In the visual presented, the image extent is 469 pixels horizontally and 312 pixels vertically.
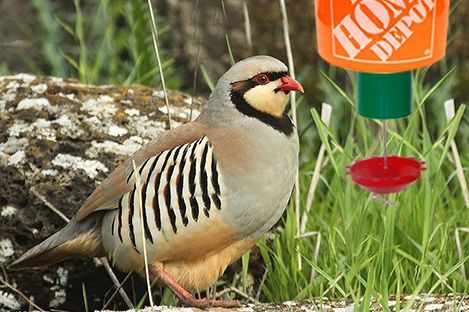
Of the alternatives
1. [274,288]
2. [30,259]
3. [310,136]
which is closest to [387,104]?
[274,288]

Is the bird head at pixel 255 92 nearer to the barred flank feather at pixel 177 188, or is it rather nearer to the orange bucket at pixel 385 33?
the barred flank feather at pixel 177 188

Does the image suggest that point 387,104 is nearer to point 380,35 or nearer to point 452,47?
point 380,35

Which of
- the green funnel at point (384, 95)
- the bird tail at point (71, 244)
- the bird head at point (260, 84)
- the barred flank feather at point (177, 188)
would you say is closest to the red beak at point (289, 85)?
the bird head at point (260, 84)

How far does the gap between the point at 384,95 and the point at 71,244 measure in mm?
1456

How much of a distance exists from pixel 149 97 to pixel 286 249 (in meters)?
0.89

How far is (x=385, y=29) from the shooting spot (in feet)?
7.34

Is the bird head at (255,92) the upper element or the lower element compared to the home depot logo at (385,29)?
lower

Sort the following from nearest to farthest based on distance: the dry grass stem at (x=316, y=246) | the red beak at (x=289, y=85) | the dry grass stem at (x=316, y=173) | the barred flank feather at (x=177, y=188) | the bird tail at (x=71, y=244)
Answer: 1. the red beak at (x=289, y=85)
2. the barred flank feather at (x=177, y=188)
3. the bird tail at (x=71, y=244)
4. the dry grass stem at (x=316, y=246)
5. the dry grass stem at (x=316, y=173)

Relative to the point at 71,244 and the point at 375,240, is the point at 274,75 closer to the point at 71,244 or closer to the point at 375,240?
the point at 375,240

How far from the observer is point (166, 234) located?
10.3 feet

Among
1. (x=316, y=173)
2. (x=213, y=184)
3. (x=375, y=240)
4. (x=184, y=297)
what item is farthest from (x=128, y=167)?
(x=375, y=240)

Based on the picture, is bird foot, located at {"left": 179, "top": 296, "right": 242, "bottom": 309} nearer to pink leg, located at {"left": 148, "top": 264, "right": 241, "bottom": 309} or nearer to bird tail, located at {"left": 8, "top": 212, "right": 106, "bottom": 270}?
pink leg, located at {"left": 148, "top": 264, "right": 241, "bottom": 309}

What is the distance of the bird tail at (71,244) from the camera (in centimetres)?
338

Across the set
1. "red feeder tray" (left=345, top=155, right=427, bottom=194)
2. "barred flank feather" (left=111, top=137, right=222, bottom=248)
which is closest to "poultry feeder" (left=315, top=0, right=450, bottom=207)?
"red feeder tray" (left=345, top=155, right=427, bottom=194)
